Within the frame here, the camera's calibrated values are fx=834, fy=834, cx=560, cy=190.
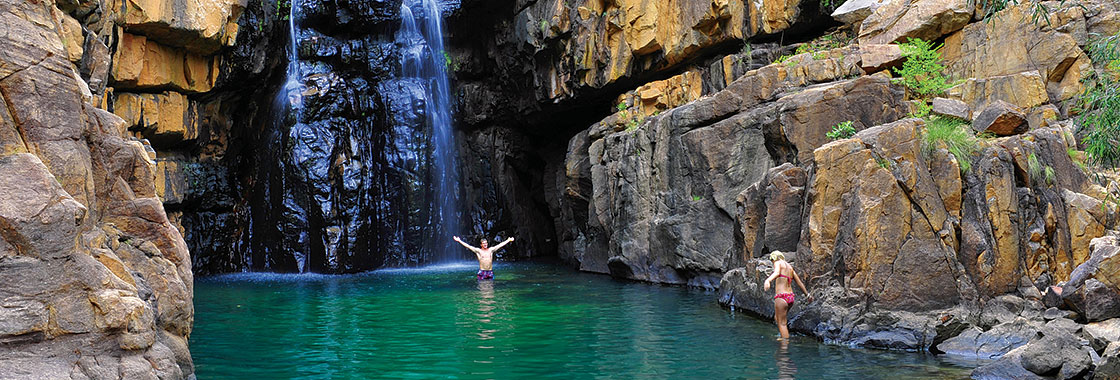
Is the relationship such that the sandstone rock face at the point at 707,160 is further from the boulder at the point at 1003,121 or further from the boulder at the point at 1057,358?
the boulder at the point at 1057,358

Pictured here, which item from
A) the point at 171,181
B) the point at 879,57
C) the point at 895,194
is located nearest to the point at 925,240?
the point at 895,194

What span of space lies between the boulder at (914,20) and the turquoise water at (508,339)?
7.44 metres

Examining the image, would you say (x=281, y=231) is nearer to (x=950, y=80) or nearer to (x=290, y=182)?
(x=290, y=182)

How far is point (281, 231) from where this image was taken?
28984 millimetres

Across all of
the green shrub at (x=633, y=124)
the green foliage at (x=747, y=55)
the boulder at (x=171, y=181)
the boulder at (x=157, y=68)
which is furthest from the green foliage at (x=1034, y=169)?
the boulder at (x=171, y=181)

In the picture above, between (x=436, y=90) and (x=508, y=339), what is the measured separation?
21.9m

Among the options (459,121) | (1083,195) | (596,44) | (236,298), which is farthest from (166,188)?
(1083,195)

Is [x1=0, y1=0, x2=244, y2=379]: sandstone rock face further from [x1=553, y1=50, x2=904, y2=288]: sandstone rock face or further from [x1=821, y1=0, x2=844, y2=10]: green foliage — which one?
[x1=821, y1=0, x2=844, y2=10]: green foliage

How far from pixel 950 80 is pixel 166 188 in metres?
22.8

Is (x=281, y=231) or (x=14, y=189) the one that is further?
(x=281, y=231)

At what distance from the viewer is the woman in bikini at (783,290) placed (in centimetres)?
1241

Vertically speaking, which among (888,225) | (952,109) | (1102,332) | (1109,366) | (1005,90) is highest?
(1005,90)

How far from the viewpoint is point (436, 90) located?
109ft

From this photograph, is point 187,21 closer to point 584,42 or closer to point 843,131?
point 584,42
